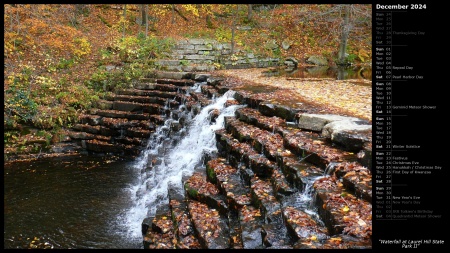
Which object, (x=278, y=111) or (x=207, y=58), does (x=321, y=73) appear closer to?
(x=207, y=58)

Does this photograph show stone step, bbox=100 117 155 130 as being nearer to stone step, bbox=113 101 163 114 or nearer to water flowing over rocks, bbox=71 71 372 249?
water flowing over rocks, bbox=71 71 372 249

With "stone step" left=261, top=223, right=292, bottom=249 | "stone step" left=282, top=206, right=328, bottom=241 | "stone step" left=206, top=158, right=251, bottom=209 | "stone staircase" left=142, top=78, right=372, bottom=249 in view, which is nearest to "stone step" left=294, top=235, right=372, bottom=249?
"stone staircase" left=142, top=78, right=372, bottom=249

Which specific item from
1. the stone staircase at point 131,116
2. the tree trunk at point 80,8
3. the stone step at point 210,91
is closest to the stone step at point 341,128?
the stone step at point 210,91

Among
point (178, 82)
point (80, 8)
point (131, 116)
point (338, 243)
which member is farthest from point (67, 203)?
point (80, 8)

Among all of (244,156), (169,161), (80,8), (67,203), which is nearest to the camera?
(244,156)

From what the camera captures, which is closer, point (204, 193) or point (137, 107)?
point (204, 193)

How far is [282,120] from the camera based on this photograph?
8492mm

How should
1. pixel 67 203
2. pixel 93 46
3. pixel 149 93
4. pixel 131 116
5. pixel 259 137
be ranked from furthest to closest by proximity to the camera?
1. pixel 93 46
2. pixel 149 93
3. pixel 131 116
4. pixel 67 203
5. pixel 259 137

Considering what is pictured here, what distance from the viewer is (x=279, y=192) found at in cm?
584

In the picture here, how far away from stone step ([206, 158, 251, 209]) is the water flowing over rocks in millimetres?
19

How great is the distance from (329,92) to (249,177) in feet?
17.8

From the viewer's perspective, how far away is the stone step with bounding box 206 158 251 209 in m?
6.24

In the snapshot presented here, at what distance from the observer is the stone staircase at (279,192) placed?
15.4ft
